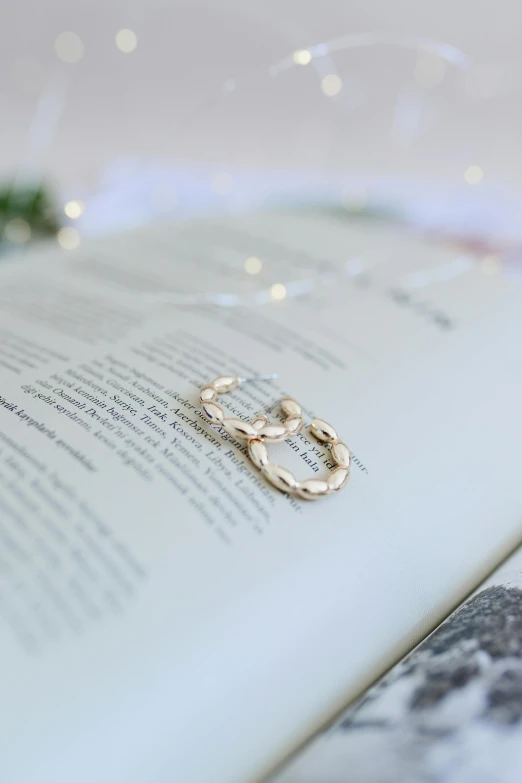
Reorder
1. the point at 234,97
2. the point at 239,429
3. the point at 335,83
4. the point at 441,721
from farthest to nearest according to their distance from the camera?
1. the point at 234,97
2. the point at 335,83
3. the point at 239,429
4. the point at 441,721

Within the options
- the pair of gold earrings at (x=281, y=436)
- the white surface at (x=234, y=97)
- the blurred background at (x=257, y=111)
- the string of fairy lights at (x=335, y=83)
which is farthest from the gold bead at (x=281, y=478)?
the white surface at (x=234, y=97)

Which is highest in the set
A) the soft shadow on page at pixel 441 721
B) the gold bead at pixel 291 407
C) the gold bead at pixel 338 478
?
the gold bead at pixel 291 407

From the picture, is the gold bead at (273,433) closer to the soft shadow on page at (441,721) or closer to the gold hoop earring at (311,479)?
the gold hoop earring at (311,479)

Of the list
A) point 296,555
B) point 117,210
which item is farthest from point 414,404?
point 117,210

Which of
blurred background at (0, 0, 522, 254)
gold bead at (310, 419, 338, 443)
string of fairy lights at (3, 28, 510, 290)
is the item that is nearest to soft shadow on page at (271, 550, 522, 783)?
gold bead at (310, 419, 338, 443)

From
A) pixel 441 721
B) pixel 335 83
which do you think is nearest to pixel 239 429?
pixel 441 721

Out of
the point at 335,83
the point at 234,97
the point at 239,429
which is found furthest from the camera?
the point at 234,97

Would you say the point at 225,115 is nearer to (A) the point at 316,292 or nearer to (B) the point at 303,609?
(A) the point at 316,292

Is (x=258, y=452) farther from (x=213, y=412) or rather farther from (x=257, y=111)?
(x=257, y=111)
